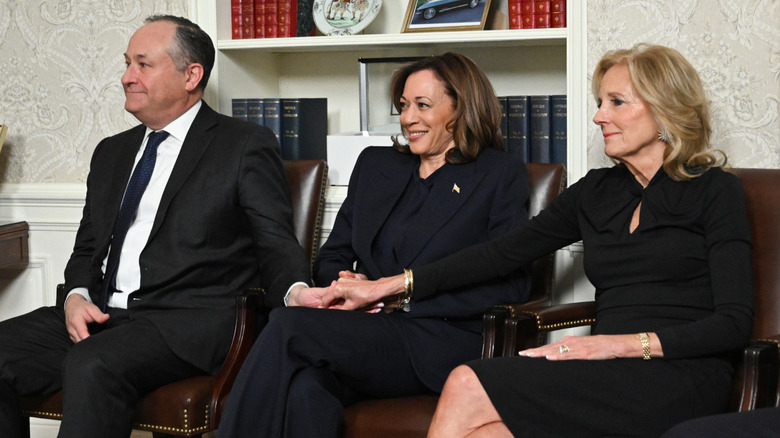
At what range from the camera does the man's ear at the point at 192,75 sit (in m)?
2.80

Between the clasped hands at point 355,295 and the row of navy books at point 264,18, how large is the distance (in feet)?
3.59

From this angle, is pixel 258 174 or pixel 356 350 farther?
pixel 258 174

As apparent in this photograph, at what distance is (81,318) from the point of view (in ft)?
8.58

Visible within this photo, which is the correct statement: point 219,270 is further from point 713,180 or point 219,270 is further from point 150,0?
point 713,180

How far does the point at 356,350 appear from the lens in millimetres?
2277

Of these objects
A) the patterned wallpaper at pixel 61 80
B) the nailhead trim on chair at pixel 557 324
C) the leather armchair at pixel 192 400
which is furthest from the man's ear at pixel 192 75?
the nailhead trim on chair at pixel 557 324

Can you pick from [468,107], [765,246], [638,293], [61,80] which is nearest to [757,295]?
[765,246]

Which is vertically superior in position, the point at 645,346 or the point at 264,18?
the point at 264,18

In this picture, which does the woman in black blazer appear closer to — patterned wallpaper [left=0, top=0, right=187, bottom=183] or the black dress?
the black dress

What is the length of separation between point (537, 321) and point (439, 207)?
0.47 metres

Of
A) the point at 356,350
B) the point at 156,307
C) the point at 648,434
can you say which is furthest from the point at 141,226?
the point at 648,434

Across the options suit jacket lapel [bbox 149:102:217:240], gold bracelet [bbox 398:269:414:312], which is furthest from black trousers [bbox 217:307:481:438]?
suit jacket lapel [bbox 149:102:217:240]

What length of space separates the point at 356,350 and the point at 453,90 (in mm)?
825

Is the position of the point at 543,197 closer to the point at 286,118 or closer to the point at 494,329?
the point at 494,329
